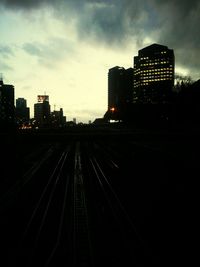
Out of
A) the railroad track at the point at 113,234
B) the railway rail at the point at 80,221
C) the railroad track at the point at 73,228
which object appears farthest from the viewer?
the railway rail at the point at 80,221

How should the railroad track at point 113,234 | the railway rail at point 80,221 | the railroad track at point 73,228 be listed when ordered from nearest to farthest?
the railroad track at point 113,234 → the railroad track at point 73,228 → the railway rail at point 80,221

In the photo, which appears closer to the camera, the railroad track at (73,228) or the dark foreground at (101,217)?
the railroad track at (73,228)

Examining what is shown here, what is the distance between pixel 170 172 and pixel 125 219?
16836 millimetres

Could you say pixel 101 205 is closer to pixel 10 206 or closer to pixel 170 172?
pixel 10 206

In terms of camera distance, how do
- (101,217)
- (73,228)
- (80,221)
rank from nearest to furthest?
(73,228) < (80,221) < (101,217)

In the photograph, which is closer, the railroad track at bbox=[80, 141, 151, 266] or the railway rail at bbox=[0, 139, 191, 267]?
the railroad track at bbox=[80, 141, 151, 266]

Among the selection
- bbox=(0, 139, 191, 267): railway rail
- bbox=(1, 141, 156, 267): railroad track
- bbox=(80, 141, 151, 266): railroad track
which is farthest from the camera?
bbox=(0, 139, 191, 267): railway rail

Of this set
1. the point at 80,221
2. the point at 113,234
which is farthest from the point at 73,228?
the point at 113,234

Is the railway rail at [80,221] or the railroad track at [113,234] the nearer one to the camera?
the railroad track at [113,234]

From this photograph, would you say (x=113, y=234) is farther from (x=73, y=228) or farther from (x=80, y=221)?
(x=80, y=221)

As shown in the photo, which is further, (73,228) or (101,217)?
(101,217)

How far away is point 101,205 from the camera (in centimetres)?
2331

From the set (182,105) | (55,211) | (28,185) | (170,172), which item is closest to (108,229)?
(55,211)

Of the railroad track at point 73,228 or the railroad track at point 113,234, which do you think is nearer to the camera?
the railroad track at point 113,234
